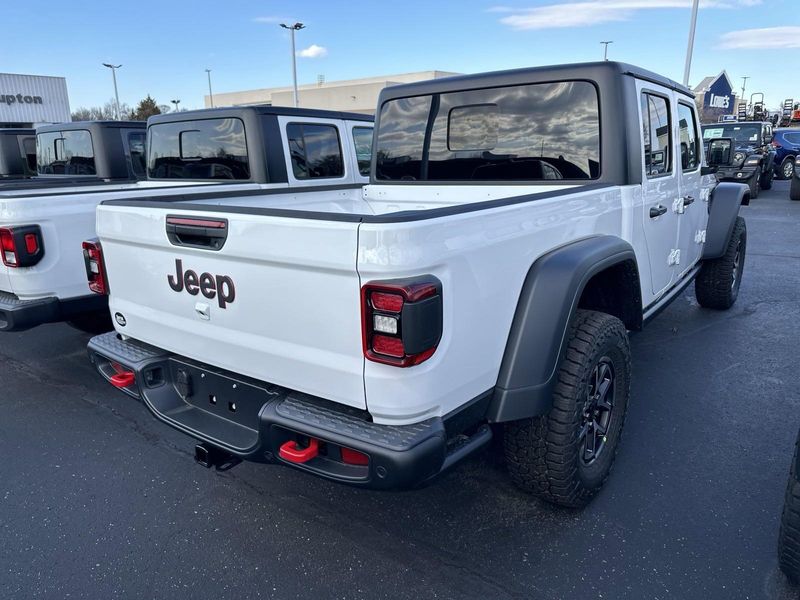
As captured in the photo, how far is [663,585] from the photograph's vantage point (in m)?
2.32

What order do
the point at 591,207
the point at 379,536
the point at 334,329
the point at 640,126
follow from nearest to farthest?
the point at 334,329
the point at 379,536
the point at 591,207
the point at 640,126

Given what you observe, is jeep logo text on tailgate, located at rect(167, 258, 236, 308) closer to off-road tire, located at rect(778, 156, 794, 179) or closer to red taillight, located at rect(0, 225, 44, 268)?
red taillight, located at rect(0, 225, 44, 268)

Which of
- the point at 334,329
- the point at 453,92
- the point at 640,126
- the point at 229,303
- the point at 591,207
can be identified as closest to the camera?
the point at 334,329

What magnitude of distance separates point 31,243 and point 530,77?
3.35 m

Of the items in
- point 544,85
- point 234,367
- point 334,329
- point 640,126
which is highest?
point 544,85

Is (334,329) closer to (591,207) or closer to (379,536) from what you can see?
(379,536)

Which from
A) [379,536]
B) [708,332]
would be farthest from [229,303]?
[708,332]

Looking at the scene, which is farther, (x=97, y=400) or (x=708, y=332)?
(x=708, y=332)

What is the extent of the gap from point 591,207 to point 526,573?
5.48 ft

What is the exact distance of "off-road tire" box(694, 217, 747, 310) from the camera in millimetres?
5531

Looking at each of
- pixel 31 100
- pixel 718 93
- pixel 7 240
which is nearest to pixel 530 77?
pixel 7 240

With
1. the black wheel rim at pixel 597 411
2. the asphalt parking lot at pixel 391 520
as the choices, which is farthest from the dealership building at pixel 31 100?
the black wheel rim at pixel 597 411

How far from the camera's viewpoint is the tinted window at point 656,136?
3504 mm

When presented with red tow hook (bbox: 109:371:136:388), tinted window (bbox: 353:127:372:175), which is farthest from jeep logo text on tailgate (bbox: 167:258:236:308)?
tinted window (bbox: 353:127:372:175)
